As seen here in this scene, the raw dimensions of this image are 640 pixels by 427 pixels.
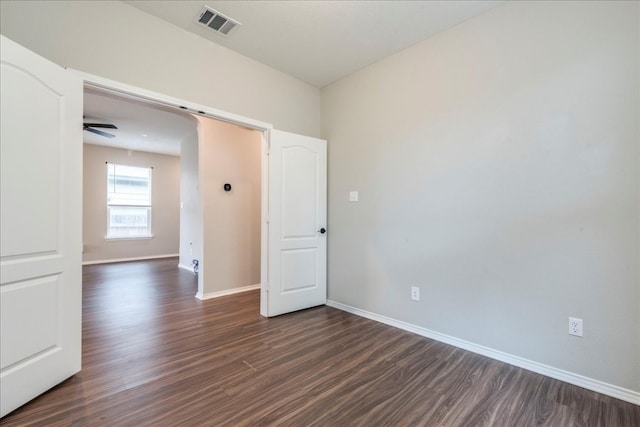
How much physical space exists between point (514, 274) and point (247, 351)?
7.32 feet

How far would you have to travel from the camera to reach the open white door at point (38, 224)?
1638 mm

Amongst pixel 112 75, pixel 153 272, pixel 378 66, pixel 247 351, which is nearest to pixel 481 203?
Result: pixel 378 66

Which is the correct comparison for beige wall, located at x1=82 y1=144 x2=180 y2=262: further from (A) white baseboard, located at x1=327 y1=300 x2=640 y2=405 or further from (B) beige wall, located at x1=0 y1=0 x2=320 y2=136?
(A) white baseboard, located at x1=327 y1=300 x2=640 y2=405

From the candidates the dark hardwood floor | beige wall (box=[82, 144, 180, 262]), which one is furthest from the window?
the dark hardwood floor

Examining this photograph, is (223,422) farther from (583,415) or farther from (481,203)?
(481,203)

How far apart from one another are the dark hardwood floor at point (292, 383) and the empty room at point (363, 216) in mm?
17

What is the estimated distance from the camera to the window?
7031 mm

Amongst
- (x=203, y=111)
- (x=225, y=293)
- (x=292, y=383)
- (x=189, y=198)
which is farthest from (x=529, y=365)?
(x=189, y=198)

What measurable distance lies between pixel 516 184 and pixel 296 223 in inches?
85.6

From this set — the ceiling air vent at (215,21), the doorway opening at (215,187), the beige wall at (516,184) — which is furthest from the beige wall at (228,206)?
the beige wall at (516,184)

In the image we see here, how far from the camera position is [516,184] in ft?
7.35

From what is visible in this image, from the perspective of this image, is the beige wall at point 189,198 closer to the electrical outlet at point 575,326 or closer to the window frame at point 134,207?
Result: the window frame at point 134,207

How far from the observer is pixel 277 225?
10.7ft

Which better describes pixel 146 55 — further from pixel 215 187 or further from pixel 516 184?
pixel 516 184
